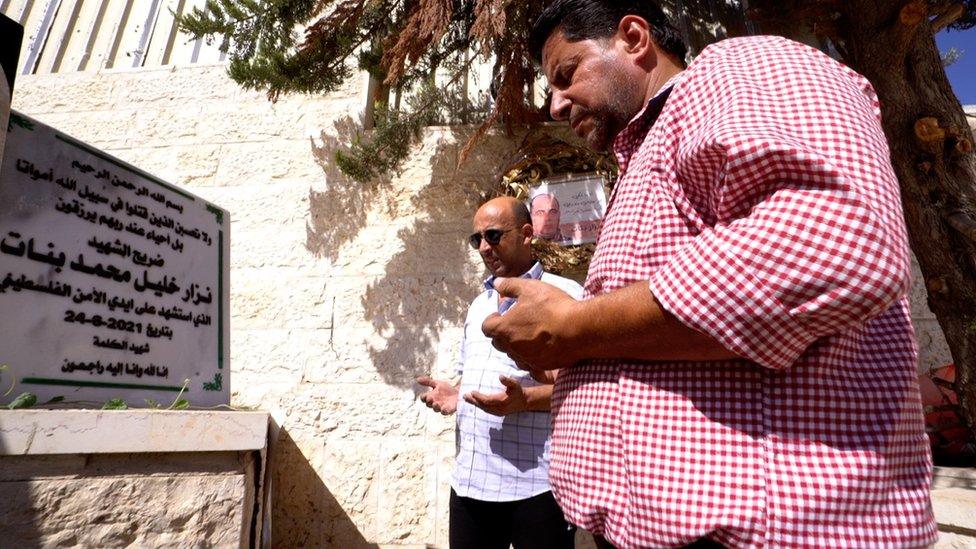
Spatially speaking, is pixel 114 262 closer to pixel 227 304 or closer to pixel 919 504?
pixel 227 304

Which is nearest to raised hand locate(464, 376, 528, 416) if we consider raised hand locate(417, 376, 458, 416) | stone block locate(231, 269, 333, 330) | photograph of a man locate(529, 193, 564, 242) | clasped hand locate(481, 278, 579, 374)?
raised hand locate(417, 376, 458, 416)

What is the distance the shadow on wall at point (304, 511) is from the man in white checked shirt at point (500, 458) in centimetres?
140

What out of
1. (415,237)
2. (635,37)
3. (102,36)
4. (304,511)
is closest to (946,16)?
(635,37)

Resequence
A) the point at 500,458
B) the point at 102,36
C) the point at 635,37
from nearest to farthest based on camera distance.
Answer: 1. the point at 635,37
2. the point at 500,458
3. the point at 102,36

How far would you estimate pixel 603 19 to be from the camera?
3.73 feet

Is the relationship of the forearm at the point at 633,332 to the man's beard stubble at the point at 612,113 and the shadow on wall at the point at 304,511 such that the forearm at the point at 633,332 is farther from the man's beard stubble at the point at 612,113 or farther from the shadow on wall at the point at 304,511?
the shadow on wall at the point at 304,511

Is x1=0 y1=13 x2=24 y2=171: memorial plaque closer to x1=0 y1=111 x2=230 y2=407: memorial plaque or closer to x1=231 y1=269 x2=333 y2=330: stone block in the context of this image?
x1=0 y1=111 x2=230 y2=407: memorial plaque

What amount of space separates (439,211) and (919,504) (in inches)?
128

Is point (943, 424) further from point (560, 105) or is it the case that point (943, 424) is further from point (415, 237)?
point (415, 237)

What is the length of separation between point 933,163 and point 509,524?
2393mm

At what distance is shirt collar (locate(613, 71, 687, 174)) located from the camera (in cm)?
92

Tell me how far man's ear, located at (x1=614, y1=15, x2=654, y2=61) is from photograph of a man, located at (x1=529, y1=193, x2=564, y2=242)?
228 cm

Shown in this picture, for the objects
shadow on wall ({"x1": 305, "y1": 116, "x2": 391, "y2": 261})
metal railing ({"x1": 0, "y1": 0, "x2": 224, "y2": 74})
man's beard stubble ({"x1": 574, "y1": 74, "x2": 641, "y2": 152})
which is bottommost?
man's beard stubble ({"x1": 574, "y1": 74, "x2": 641, "y2": 152})

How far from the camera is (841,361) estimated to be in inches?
27.2
